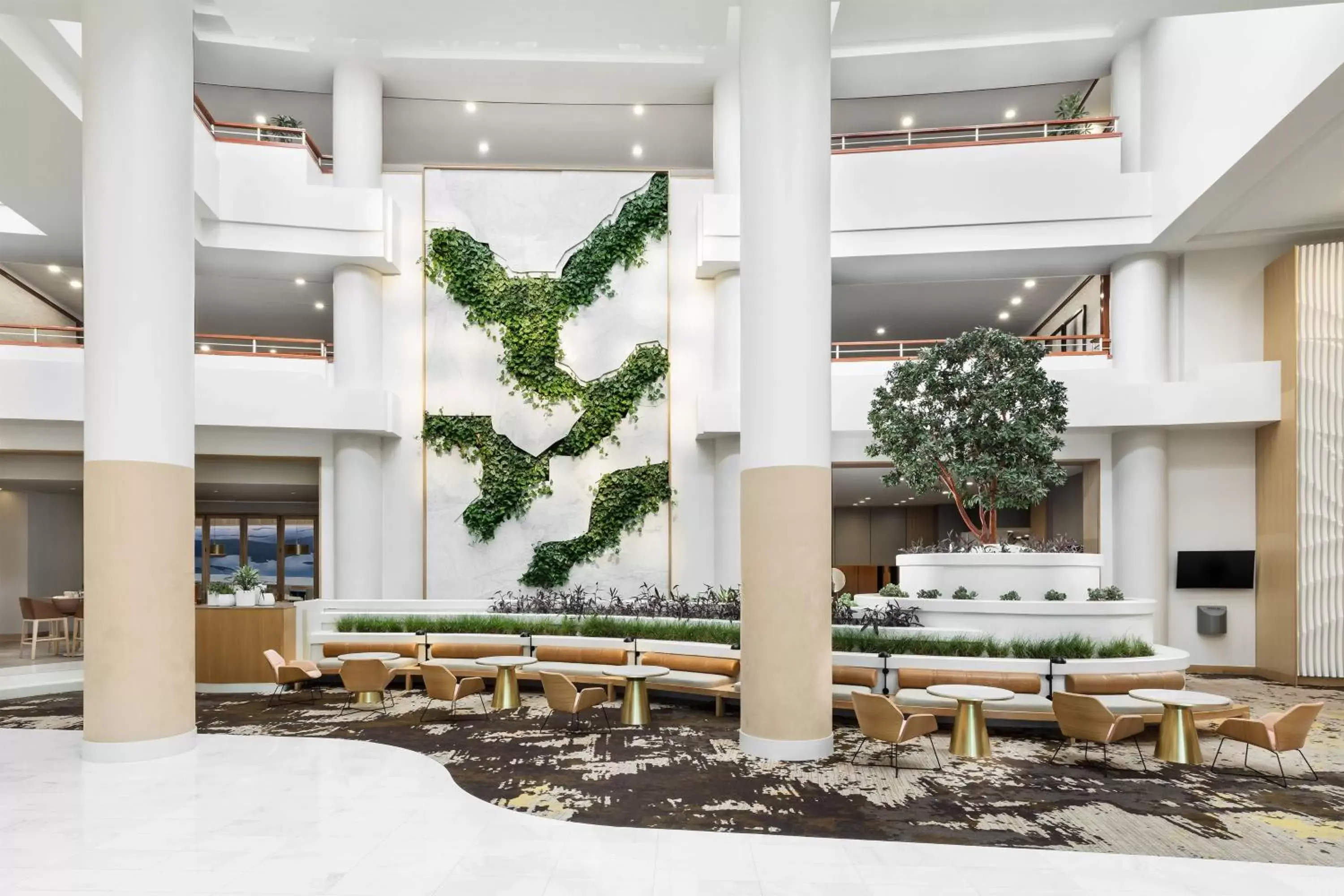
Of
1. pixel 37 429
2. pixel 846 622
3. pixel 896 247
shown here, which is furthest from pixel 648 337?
pixel 37 429

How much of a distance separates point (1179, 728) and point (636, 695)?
191 inches

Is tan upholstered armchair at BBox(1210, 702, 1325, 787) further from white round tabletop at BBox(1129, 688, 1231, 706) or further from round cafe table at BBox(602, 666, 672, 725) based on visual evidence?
round cafe table at BBox(602, 666, 672, 725)

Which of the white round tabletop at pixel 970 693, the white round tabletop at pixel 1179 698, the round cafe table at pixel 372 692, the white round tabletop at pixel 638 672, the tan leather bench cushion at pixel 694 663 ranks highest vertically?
the white round tabletop at pixel 970 693

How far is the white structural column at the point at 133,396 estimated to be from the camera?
268 inches

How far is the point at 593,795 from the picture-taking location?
5.93 meters

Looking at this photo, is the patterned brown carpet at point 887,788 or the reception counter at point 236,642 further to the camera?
the reception counter at point 236,642

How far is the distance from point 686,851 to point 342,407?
10.1m

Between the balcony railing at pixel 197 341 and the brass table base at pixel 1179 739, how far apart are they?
1217 centimetres

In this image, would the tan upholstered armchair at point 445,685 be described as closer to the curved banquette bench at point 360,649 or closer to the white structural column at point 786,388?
the curved banquette bench at point 360,649

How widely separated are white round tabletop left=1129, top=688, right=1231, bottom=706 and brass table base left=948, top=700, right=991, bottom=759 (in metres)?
1.31

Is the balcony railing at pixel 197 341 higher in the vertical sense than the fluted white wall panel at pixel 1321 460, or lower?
higher

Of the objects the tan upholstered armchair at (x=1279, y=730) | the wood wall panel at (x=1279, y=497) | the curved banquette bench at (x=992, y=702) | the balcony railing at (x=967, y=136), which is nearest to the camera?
the tan upholstered armchair at (x=1279, y=730)

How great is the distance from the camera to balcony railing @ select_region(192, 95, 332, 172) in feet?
41.7

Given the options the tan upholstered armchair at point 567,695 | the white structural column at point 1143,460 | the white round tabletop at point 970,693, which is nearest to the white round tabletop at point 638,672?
the tan upholstered armchair at point 567,695
